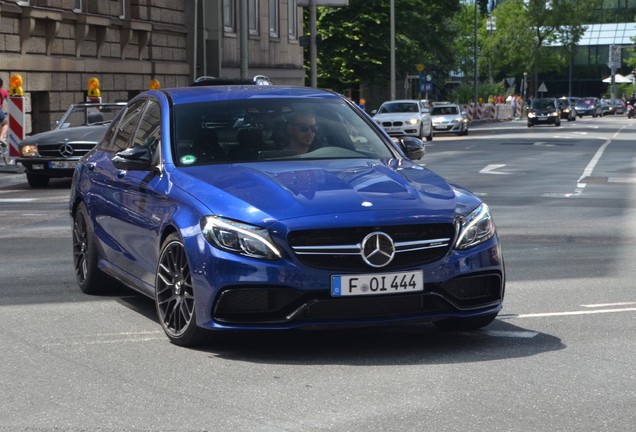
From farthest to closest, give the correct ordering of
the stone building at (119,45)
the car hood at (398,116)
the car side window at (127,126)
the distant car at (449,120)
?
the distant car at (449,120)
the car hood at (398,116)
the stone building at (119,45)
the car side window at (127,126)

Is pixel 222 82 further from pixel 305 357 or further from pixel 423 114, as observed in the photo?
pixel 423 114

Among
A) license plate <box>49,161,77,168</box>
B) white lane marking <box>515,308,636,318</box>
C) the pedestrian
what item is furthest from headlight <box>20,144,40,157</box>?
A: white lane marking <box>515,308,636,318</box>

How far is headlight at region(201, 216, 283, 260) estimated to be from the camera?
7.52 metres

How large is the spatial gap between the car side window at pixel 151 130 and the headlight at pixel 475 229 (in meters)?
2.07

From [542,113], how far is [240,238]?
71.5m

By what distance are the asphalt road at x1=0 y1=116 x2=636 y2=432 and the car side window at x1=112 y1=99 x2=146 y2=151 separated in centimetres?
107

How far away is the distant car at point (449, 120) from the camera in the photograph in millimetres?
61406

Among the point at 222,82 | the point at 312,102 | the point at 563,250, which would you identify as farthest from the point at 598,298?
the point at 222,82

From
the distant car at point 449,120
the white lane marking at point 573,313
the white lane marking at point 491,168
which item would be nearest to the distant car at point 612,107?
the distant car at point 449,120

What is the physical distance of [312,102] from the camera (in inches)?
372

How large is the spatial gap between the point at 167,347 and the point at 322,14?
6615cm

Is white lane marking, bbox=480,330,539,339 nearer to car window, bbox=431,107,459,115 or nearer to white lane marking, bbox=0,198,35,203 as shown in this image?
white lane marking, bbox=0,198,35,203

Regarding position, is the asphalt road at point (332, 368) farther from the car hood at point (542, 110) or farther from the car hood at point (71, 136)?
the car hood at point (542, 110)

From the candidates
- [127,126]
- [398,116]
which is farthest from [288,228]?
[398,116]
